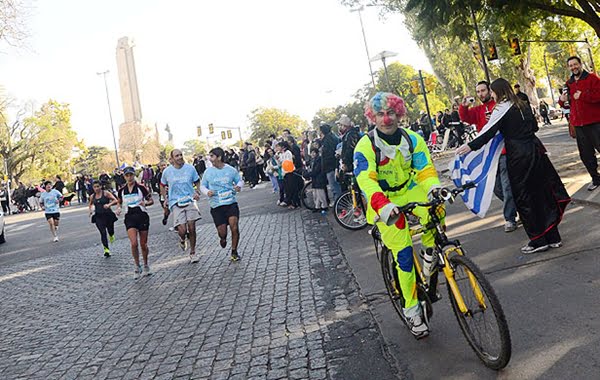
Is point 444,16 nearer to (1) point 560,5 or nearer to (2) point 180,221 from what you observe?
(1) point 560,5

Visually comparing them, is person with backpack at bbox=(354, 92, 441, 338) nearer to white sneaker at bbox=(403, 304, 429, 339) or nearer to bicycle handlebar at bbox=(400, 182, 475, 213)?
white sneaker at bbox=(403, 304, 429, 339)

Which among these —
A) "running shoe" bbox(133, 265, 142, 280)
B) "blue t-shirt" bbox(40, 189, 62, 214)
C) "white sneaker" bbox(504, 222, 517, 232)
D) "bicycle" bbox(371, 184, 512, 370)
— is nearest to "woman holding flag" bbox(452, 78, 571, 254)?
"white sneaker" bbox(504, 222, 517, 232)

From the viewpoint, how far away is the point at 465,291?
354cm

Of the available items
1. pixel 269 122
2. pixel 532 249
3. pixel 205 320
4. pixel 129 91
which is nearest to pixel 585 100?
pixel 532 249

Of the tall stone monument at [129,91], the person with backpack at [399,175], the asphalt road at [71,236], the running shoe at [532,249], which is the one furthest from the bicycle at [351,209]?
the tall stone monument at [129,91]

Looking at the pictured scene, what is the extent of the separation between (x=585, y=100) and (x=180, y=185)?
243 inches

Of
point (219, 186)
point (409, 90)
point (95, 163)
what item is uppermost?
point (409, 90)

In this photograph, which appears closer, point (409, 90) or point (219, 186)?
point (219, 186)

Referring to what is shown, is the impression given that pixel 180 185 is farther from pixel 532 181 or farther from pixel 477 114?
pixel 532 181

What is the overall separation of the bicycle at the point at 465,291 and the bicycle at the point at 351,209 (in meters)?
5.76

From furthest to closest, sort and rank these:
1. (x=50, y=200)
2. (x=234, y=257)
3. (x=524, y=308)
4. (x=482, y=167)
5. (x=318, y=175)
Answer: (x=50, y=200)
(x=318, y=175)
(x=234, y=257)
(x=482, y=167)
(x=524, y=308)

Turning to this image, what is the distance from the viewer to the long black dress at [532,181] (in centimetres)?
591

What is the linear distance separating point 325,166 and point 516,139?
6182 millimetres

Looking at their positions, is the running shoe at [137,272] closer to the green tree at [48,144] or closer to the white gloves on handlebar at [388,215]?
Answer: the white gloves on handlebar at [388,215]
